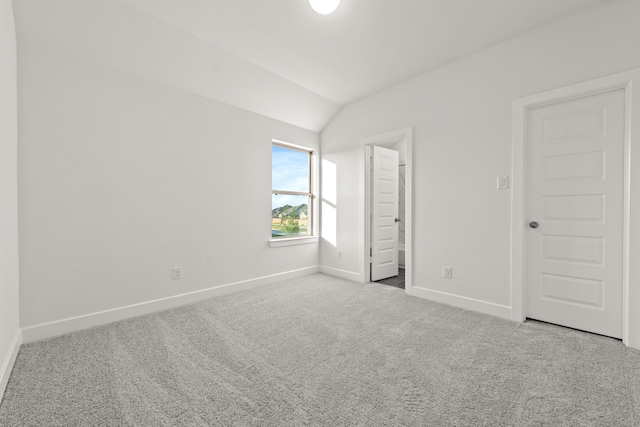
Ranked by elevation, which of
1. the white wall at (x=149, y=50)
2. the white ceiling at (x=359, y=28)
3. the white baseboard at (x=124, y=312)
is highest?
the white ceiling at (x=359, y=28)

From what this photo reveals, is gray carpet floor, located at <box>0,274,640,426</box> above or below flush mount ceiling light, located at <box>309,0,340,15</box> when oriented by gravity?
below

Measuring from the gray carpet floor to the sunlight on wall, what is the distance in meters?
1.86

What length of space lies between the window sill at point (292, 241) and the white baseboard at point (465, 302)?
1.73 metres

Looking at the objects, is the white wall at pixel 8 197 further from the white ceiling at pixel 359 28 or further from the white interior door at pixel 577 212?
the white interior door at pixel 577 212

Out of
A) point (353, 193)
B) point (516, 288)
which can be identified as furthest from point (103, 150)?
point (516, 288)

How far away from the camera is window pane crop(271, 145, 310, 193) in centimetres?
404

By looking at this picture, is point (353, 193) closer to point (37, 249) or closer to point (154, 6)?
point (154, 6)

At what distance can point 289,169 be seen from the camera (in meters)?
4.24

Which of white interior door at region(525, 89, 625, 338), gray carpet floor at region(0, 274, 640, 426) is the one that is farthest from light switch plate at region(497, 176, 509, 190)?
gray carpet floor at region(0, 274, 640, 426)

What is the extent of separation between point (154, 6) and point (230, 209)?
2.05 meters

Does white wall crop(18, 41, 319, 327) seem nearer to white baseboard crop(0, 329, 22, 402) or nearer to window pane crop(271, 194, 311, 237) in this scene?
white baseboard crop(0, 329, 22, 402)

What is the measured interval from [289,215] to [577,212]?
10.9 ft

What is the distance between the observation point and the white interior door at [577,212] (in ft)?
7.21

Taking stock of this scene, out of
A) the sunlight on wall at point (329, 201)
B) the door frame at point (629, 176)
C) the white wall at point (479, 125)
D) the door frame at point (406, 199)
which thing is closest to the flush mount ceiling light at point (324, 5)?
the white wall at point (479, 125)
